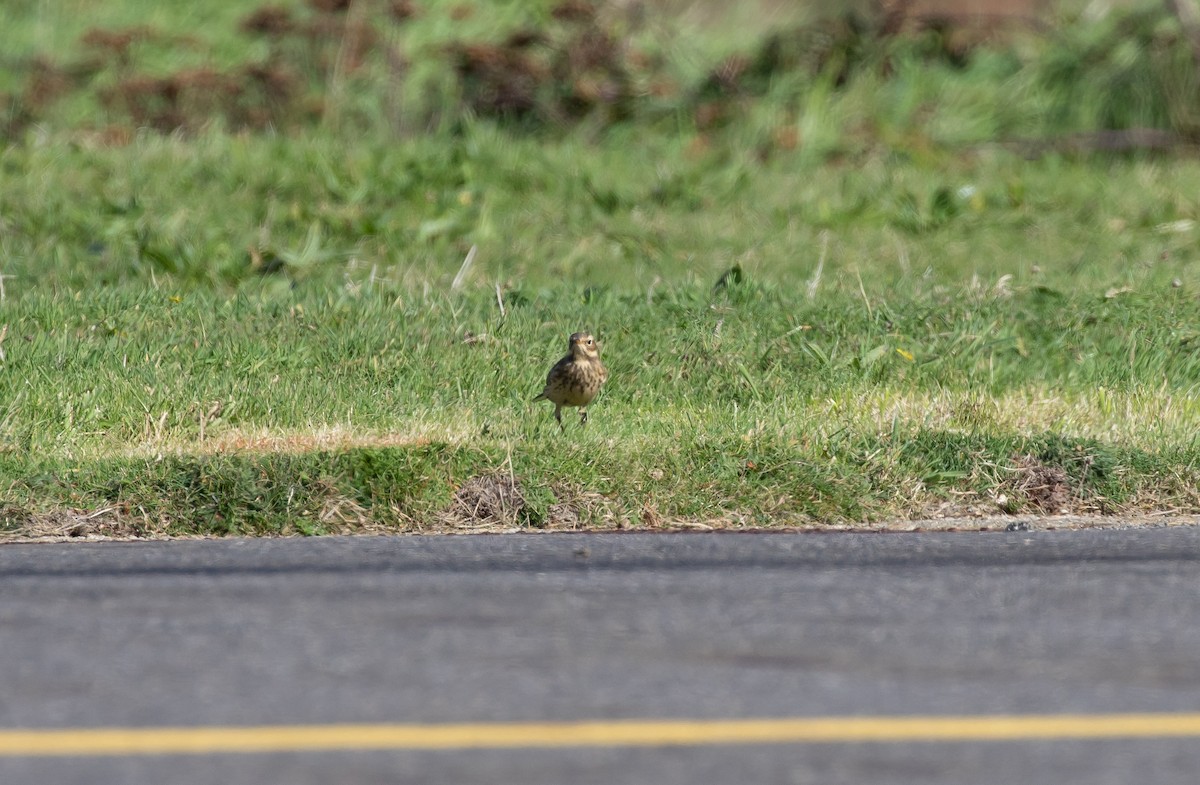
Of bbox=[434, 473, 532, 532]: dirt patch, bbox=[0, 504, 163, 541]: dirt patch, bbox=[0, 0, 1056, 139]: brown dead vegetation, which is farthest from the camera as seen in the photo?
bbox=[0, 0, 1056, 139]: brown dead vegetation

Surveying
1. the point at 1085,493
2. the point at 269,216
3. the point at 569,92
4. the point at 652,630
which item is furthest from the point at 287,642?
the point at 569,92

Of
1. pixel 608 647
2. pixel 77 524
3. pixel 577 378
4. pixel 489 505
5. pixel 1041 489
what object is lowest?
pixel 77 524

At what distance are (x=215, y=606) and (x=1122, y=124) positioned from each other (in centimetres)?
1138

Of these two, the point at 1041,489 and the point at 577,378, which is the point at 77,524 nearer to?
the point at 577,378

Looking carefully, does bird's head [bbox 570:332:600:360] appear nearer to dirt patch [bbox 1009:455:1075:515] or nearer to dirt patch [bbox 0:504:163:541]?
dirt patch [bbox 1009:455:1075:515]

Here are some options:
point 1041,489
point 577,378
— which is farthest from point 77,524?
point 1041,489

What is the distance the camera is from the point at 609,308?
417 inches

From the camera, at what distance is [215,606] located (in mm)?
5953

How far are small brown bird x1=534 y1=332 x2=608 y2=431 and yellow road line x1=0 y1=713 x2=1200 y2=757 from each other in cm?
394

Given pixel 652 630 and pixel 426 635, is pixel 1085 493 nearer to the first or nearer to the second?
pixel 652 630

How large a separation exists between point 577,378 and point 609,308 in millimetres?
2067

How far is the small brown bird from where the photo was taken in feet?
28.1

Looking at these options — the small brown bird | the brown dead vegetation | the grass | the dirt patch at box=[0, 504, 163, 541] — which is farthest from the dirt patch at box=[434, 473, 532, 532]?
the brown dead vegetation

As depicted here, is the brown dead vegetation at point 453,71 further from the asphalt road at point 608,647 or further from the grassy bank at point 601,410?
the asphalt road at point 608,647
